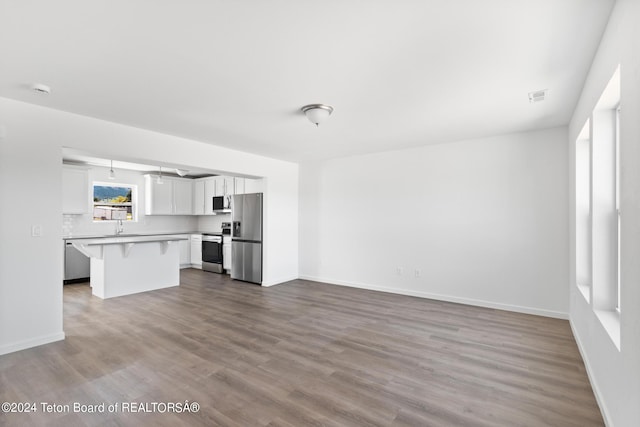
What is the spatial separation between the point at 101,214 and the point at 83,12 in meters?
6.78

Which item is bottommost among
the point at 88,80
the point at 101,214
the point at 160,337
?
the point at 160,337

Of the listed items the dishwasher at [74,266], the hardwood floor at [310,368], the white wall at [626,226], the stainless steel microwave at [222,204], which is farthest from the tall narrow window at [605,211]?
the dishwasher at [74,266]

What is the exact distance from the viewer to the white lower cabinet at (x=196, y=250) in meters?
8.13

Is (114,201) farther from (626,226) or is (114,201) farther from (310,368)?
(626,226)

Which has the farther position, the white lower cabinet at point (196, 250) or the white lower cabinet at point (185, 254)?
the white lower cabinet at point (185, 254)

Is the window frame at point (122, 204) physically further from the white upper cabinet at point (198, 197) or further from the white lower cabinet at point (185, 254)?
the white upper cabinet at point (198, 197)

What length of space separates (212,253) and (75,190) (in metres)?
3.13

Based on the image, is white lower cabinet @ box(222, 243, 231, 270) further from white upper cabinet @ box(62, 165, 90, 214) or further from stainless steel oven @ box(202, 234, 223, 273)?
white upper cabinet @ box(62, 165, 90, 214)

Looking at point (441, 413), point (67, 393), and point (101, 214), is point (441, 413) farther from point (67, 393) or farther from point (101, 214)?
point (101, 214)

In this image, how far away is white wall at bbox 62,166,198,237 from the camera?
681 centimetres

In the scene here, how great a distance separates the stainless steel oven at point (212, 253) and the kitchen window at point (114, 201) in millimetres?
1916

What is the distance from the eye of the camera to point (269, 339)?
11.2 feet

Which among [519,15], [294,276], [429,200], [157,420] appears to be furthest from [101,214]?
[519,15]

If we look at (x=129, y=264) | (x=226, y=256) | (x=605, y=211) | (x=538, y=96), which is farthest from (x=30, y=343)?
(x=538, y=96)
